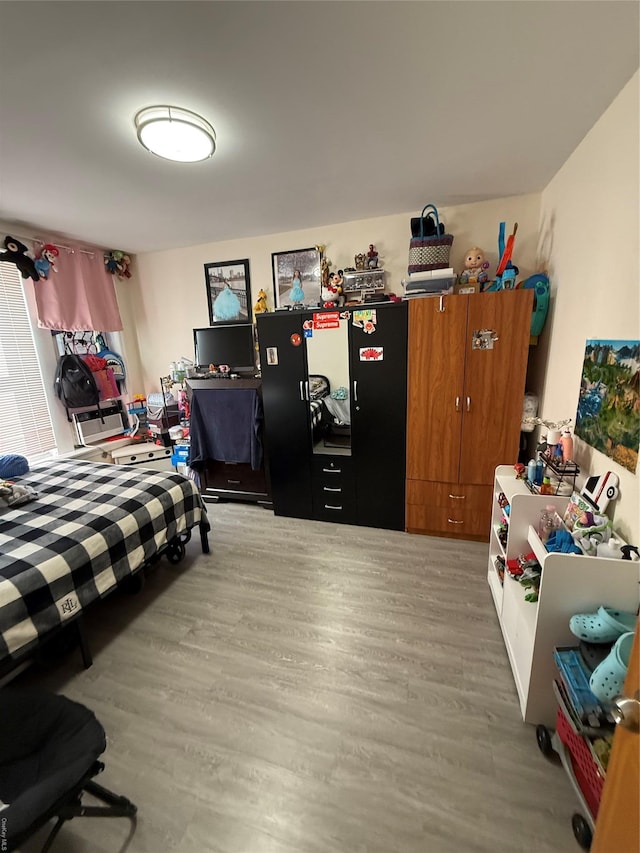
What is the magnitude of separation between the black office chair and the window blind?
241 cm

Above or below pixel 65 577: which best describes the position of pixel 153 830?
below

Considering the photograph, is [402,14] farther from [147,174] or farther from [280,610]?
[280,610]

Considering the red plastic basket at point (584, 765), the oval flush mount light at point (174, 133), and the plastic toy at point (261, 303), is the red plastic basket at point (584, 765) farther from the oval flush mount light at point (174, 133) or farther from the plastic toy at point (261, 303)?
the plastic toy at point (261, 303)

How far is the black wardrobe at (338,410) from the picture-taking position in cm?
255

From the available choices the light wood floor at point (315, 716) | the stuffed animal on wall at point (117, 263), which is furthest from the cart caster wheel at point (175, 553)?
the stuffed animal on wall at point (117, 263)

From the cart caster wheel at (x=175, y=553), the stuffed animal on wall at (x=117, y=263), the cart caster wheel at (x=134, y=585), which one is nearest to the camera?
the cart caster wheel at (x=134, y=585)

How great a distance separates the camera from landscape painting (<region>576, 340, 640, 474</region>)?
4.28 feet

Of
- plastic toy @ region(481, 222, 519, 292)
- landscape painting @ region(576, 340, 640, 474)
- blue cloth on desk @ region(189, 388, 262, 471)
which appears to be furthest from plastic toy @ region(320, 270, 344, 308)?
landscape painting @ region(576, 340, 640, 474)

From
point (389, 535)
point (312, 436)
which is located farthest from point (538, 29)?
point (389, 535)

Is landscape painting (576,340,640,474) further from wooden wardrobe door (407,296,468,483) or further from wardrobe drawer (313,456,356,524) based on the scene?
wardrobe drawer (313,456,356,524)

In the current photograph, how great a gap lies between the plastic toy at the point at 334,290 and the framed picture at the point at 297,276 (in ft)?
0.78

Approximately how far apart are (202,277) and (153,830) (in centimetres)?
371

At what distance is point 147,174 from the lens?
195 cm

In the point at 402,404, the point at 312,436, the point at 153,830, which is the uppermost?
the point at 402,404
